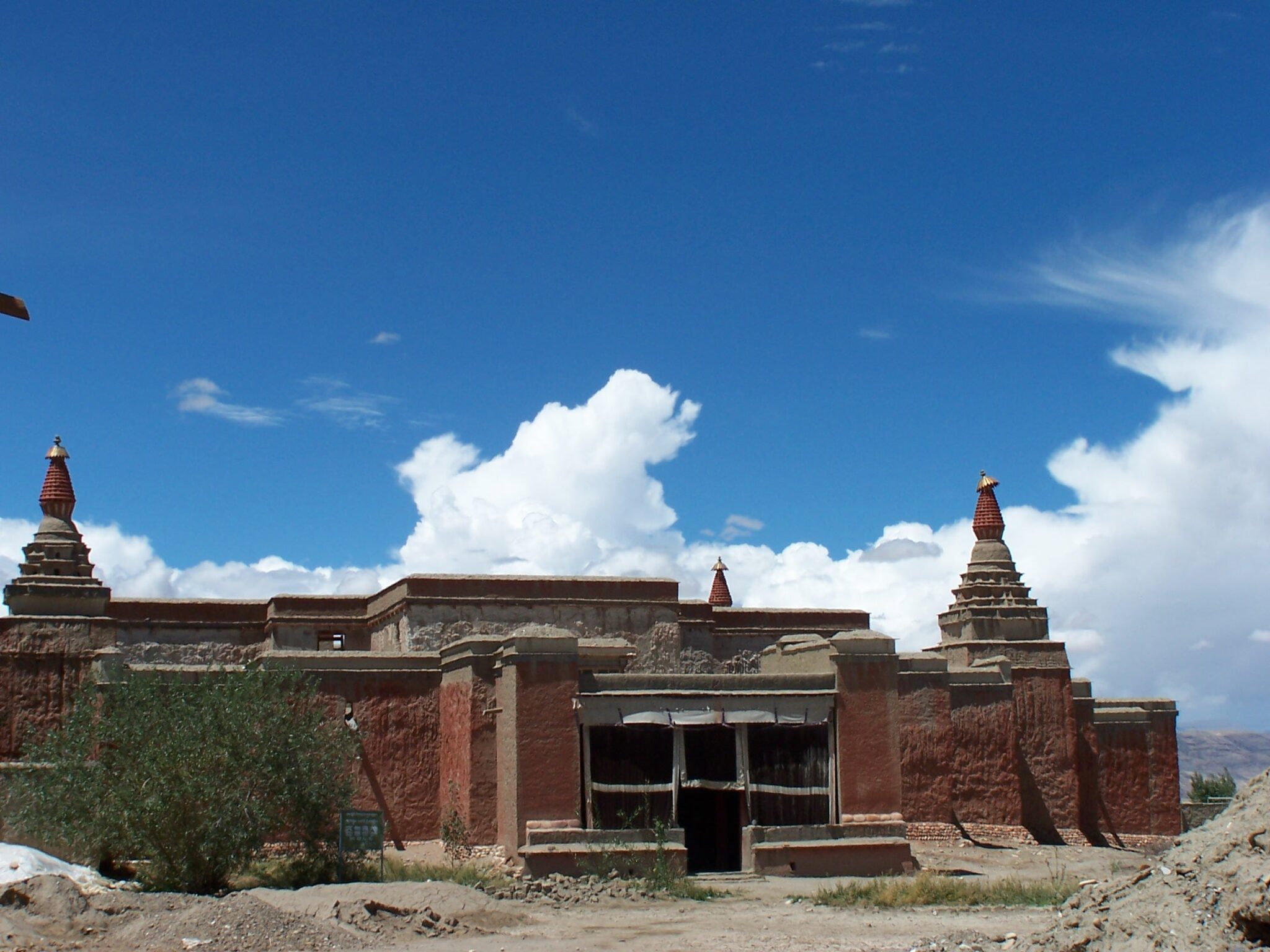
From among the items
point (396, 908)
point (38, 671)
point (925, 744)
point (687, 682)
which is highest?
point (38, 671)

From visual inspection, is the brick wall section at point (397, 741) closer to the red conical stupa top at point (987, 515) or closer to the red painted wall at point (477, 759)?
the red painted wall at point (477, 759)

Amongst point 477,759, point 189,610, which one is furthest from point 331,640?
point 477,759

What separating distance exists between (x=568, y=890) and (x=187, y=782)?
583cm

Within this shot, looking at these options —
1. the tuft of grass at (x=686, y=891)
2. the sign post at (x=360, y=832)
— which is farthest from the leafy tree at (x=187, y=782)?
the tuft of grass at (x=686, y=891)

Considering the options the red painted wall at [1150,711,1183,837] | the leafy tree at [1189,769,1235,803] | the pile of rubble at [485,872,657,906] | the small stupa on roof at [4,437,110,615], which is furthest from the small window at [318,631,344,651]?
the leafy tree at [1189,769,1235,803]

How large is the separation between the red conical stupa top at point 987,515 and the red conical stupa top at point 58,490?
2263 cm

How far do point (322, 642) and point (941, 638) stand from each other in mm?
15523

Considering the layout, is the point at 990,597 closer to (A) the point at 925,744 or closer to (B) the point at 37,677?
(A) the point at 925,744

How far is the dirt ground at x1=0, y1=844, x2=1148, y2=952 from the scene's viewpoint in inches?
622

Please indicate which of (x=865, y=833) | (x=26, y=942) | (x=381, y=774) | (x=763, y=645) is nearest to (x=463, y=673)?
(x=381, y=774)

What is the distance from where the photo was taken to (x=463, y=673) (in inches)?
958

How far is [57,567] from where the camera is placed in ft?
100

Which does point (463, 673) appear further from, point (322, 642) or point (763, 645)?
point (763, 645)

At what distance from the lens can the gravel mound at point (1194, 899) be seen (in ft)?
39.0
